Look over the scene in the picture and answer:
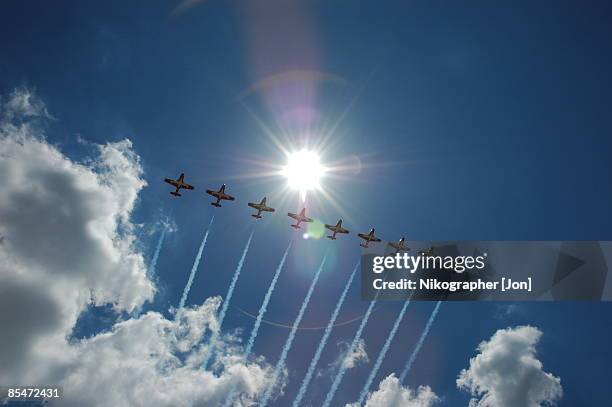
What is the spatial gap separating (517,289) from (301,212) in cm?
7851

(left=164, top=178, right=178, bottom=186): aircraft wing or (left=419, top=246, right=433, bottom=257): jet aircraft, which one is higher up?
(left=164, top=178, right=178, bottom=186): aircraft wing

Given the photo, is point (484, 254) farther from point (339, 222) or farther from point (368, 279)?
point (339, 222)

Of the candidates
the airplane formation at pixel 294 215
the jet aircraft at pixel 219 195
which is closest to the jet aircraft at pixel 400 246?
the airplane formation at pixel 294 215

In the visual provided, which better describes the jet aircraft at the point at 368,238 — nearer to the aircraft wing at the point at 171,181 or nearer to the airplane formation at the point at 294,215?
the airplane formation at the point at 294,215

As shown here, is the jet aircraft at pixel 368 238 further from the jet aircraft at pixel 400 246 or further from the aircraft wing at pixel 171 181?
the aircraft wing at pixel 171 181

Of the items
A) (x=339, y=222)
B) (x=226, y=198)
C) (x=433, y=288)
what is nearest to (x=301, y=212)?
(x=339, y=222)

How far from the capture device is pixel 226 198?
16612 centimetres

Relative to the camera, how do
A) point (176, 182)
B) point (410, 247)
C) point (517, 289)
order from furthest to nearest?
point (410, 247)
point (176, 182)
point (517, 289)

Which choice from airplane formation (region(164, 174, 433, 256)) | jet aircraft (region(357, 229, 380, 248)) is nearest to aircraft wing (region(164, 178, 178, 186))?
airplane formation (region(164, 174, 433, 256))

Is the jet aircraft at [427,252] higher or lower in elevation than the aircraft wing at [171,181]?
lower

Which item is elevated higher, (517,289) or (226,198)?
(226,198)

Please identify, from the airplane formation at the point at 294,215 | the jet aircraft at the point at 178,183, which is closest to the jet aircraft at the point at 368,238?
the airplane formation at the point at 294,215

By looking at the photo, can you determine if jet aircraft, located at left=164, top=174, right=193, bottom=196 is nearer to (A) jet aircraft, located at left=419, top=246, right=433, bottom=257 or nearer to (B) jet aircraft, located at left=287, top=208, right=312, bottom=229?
(B) jet aircraft, located at left=287, top=208, right=312, bottom=229

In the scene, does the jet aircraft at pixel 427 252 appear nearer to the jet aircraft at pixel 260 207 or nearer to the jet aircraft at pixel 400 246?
the jet aircraft at pixel 400 246
